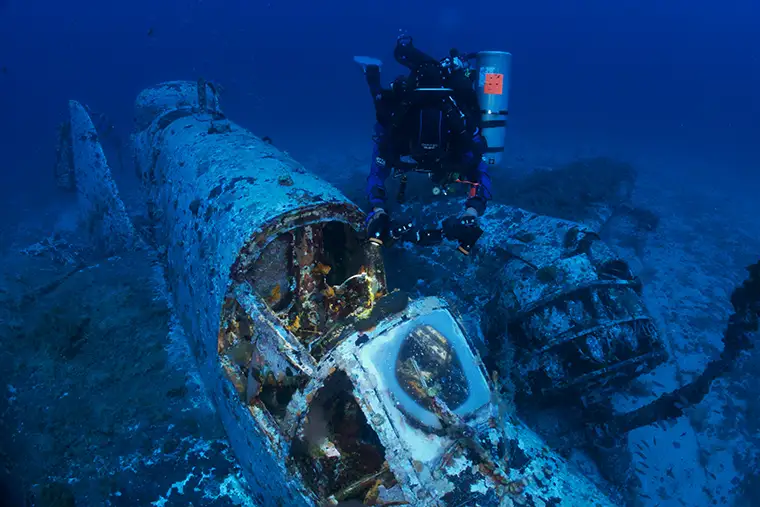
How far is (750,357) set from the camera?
784cm

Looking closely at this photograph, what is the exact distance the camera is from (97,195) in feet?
24.5

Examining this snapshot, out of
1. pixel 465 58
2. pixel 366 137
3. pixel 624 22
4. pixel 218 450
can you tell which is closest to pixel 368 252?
pixel 218 450

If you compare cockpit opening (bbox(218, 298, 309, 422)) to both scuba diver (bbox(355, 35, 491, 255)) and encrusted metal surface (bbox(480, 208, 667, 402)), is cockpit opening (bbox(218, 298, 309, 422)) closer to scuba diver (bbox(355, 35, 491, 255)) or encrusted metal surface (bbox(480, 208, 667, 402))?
scuba diver (bbox(355, 35, 491, 255))

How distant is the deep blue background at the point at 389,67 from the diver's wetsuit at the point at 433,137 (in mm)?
22160

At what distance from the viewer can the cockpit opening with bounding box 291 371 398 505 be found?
2609mm

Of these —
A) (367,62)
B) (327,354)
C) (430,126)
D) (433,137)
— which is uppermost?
(367,62)

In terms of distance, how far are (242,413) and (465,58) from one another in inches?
200

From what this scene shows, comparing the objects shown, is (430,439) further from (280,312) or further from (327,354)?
(280,312)

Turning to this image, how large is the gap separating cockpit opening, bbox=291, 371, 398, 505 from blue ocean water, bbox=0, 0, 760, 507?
885 mm

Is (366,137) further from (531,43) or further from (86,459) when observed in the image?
(531,43)

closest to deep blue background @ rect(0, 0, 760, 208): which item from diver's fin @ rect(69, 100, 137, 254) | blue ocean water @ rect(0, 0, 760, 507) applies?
blue ocean water @ rect(0, 0, 760, 507)

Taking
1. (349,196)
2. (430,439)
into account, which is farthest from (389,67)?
(430,439)

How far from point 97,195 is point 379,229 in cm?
657

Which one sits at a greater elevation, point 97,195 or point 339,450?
point 97,195
